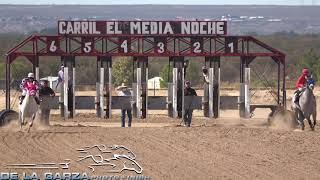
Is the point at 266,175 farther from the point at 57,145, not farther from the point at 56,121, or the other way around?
the point at 56,121

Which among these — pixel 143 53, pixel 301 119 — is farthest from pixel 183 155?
pixel 143 53

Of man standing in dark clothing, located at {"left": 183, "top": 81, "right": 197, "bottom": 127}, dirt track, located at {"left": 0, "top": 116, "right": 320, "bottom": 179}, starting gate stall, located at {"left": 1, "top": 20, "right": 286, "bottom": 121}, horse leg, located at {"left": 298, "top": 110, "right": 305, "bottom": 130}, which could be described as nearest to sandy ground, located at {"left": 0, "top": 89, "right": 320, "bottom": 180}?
dirt track, located at {"left": 0, "top": 116, "right": 320, "bottom": 179}

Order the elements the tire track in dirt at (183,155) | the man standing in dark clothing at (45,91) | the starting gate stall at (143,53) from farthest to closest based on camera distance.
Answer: the starting gate stall at (143,53), the man standing in dark clothing at (45,91), the tire track in dirt at (183,155)

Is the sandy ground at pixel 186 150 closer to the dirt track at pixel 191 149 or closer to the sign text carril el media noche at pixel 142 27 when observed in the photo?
the dirt track at pixel 191 149

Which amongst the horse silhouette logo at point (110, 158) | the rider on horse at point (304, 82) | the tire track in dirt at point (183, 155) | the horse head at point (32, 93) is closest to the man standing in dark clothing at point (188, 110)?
the rider on horse at point (304, 82)

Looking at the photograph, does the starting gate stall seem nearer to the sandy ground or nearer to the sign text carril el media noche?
the sign text carril el media noche

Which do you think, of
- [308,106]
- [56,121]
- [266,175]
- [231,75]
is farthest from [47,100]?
[231,75]

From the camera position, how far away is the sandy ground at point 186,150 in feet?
65.3

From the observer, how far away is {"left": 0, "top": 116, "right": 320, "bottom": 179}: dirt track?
2002 cm

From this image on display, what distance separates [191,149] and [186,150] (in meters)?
0.26

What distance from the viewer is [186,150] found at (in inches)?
918

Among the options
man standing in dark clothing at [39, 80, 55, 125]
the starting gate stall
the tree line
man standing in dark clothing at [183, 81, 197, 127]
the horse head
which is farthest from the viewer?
the tree line

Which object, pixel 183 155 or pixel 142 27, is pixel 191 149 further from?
pixel 142 27

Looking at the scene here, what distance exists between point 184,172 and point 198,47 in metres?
16.9
